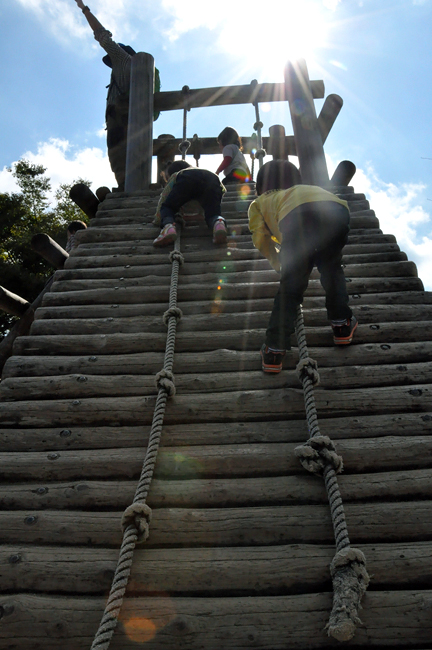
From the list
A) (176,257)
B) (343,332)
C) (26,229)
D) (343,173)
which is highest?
(26,229)

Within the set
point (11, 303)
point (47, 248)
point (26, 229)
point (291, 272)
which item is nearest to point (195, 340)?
point (291, 272)

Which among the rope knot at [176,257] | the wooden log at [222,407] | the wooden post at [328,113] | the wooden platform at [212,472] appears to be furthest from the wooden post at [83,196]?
the wooden log at [222,407]

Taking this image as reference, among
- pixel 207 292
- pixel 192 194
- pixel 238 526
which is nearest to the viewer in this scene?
pixel 238 526

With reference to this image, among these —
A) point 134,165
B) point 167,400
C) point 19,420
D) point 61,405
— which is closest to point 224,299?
point 167,400

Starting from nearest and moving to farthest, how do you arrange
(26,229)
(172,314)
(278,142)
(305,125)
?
1. (172,314)
2. (305,125)
3. (278,142)
4. (26,229)

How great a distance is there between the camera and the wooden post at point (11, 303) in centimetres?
441

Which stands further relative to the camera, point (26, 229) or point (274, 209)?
point (26, 229)

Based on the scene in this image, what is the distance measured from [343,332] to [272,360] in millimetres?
500

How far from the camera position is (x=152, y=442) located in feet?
5.71

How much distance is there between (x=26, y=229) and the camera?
19.1 metres

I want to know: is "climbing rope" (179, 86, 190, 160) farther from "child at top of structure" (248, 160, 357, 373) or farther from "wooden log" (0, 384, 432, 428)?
"wooden log" (0, 384, 432, 428)

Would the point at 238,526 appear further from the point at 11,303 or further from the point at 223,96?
the point at 223,96

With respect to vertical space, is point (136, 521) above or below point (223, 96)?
below

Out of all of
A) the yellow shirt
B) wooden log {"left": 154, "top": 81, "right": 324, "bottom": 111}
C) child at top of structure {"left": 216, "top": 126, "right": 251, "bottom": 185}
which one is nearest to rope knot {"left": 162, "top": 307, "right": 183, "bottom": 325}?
the yellow shirt
